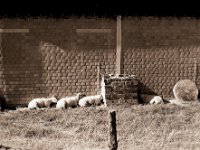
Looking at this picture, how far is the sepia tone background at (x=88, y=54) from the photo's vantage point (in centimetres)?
1144

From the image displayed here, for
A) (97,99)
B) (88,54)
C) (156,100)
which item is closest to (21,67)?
(88,54)

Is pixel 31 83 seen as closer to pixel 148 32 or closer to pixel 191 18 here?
pixel 148 32

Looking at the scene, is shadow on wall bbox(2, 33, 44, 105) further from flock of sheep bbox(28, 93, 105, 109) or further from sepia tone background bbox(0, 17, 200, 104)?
flock of sheep bbox(28, 93, 105, 109)

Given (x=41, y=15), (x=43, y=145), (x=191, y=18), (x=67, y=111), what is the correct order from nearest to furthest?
(x=43, y=145) < (x=67, y=111) < (x=41, y=15) < (x=191, y=18)

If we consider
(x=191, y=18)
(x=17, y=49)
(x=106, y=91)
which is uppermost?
(x=191, y=18)

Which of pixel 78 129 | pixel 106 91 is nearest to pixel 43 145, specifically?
pixel 78 129

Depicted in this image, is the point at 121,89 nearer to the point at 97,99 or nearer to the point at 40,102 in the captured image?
the point at 97,99

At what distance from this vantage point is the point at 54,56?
1162cm

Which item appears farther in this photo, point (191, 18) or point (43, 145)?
point (191, 18)

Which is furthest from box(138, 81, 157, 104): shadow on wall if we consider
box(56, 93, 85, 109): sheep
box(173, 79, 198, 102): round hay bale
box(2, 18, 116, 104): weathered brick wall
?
box(56, 93, 85, 109): sheep

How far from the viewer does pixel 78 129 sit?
29.8 ft

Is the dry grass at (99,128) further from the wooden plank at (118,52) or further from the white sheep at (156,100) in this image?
the wooden plank at (118,52)

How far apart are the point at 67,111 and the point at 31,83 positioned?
5.48 ft

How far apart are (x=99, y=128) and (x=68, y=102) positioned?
2383mm
